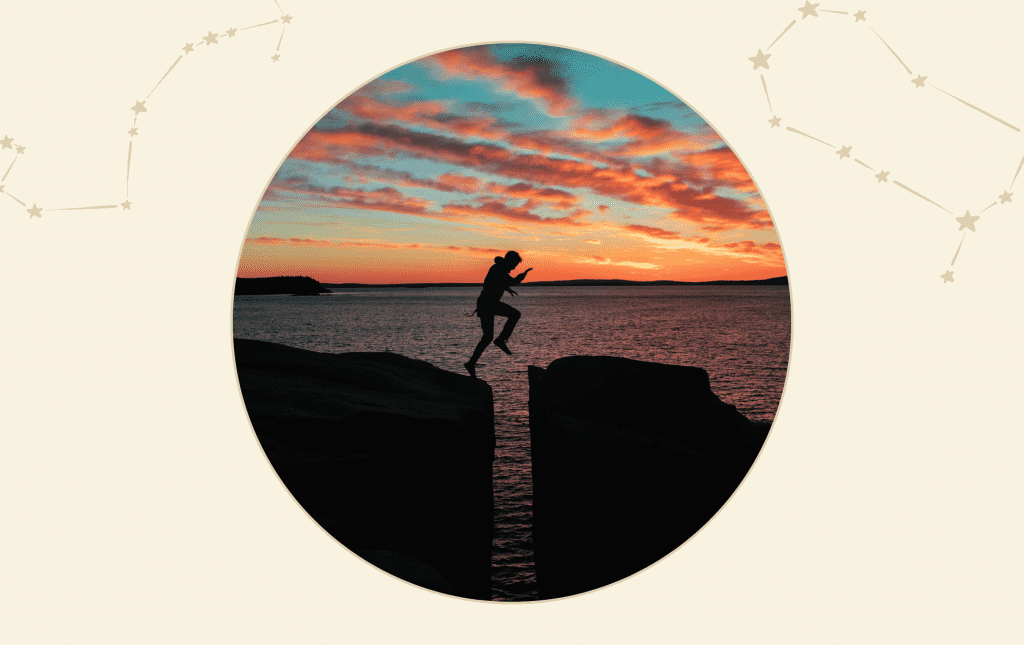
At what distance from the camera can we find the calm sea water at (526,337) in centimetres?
440

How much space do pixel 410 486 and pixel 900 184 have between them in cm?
492

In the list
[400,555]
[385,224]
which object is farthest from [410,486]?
[385,224]

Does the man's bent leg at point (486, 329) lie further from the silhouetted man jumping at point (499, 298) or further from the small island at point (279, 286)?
the small island at point (279, 286)

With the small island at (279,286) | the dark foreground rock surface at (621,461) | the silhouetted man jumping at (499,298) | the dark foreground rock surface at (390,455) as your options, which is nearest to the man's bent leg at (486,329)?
the silhouetted man jumping at (499,298)

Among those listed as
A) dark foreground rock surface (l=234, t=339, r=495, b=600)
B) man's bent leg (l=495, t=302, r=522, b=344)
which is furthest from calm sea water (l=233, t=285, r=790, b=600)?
dark foreground rock surface (l=234, t=339, r=495, b=600)

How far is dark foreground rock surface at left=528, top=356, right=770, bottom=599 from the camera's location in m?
4.23

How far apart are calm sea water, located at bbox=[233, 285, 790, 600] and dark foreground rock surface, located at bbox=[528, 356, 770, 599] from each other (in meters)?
0.13

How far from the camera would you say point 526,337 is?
4402 millimetres

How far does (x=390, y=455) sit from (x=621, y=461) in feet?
6.73

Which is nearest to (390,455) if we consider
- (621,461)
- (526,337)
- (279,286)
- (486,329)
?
(486,329)

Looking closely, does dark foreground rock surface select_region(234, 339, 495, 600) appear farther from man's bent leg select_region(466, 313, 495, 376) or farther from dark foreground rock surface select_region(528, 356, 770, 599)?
dark foreground rock surface select_region(528, 356, 770, 599)

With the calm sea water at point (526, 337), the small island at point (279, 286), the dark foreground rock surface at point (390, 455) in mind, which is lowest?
the dark foreground rock surface at point (390, 455)

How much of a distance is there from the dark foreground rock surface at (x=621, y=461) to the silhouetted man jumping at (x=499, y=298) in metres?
0.48

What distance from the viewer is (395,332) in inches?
187
